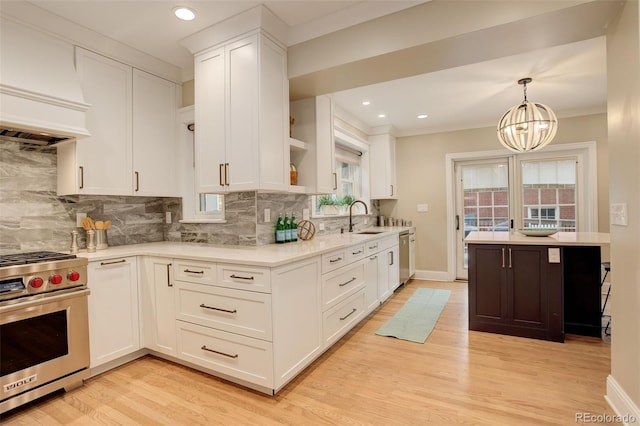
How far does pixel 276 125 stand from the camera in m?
2.66

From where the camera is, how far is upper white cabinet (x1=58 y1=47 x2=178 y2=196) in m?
2.58

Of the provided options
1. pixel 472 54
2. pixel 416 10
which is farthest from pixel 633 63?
pixel 416 10

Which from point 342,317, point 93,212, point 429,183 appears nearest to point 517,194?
point 429,183

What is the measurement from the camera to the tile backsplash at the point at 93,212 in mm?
2404

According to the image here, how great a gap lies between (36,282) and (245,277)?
1.26 meters

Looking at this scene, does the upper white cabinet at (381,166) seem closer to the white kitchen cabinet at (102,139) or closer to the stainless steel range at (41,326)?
the white kitchen cabinet at (102,139)

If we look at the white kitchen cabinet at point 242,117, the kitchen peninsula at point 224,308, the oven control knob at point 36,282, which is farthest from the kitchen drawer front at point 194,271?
the oven control knob at point 36,282

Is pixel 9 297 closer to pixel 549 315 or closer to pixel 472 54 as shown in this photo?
pixel 472 54

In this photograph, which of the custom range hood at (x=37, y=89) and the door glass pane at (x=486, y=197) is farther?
the door glass pane at (x=486, y=197)

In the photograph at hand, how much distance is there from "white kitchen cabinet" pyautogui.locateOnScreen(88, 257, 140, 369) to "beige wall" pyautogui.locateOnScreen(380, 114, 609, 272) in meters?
4.31

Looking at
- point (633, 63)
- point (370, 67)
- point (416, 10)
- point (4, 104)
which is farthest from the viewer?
point (370, 67)

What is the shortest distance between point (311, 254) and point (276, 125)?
1111mm

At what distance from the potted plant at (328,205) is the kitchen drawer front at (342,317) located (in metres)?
1.30

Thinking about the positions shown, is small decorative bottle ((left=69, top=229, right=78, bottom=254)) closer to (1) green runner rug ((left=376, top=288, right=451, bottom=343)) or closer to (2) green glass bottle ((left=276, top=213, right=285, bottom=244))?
(2) green glass bottle ((left=276, top=213, right=285, bottom=244))
